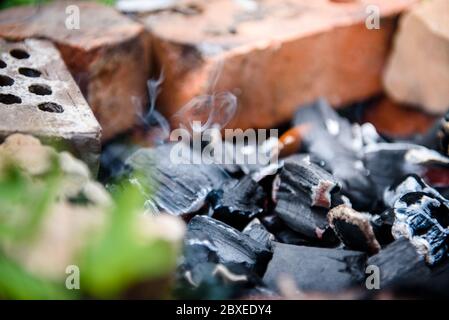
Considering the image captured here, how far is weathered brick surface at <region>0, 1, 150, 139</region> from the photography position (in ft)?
8.99

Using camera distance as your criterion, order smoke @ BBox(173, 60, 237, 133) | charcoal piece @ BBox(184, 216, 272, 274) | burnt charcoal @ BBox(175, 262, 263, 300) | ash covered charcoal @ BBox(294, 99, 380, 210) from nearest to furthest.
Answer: burnt charcoal @ BBox(175, 262, 263, 300) → charcoal piece @ BBox(184, 216, 272, 274) → ash covered charcoal @ BBox(294, 99, 380, 210) → smoke @ BBox(173, 60, 237, 133)

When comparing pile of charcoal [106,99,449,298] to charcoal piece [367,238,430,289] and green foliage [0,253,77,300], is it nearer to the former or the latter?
charcoal piece [367,238,430,289]

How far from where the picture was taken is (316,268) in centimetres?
187

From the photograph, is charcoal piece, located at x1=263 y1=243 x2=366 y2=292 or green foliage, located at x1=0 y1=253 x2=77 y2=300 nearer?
green foliage, located at x1=0 y1=253 x2=77 y2=300

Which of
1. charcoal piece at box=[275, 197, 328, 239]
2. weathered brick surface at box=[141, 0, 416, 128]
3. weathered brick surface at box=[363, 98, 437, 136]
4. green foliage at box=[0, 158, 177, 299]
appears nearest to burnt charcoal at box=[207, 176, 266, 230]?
charcoal piece at box=[275, 197, 328, 239]

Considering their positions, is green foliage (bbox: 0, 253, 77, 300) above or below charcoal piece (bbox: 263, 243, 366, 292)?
above

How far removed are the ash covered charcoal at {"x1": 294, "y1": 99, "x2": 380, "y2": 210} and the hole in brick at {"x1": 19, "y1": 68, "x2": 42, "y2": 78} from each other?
1.30 meters

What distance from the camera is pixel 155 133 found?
2986 millimetres

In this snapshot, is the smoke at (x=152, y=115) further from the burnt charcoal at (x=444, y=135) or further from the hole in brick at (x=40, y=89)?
the burnt charcoal at (x=444, y=135)

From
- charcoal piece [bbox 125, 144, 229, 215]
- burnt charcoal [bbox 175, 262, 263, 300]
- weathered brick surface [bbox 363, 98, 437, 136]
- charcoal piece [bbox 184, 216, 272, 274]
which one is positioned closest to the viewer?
burnt charcoal [bbox 175, 262, 263, 300]

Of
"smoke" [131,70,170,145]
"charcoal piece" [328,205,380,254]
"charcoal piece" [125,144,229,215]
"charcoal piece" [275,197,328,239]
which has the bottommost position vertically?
"smoke" [131,70,170,145]
